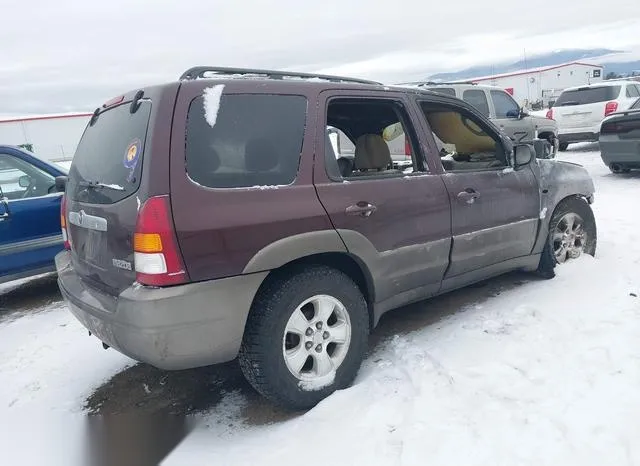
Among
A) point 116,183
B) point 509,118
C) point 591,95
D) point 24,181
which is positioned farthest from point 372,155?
point 591,95

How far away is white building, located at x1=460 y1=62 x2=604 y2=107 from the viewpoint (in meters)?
48.7

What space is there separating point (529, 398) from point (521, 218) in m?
1.78

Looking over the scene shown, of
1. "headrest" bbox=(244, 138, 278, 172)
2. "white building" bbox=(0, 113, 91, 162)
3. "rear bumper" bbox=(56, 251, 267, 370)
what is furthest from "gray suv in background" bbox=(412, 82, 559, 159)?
"white building" bbox=(0, 113, 91, 162)

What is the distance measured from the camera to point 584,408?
8.57 ft

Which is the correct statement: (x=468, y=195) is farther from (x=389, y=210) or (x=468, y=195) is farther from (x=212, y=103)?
(x=212, y=103)

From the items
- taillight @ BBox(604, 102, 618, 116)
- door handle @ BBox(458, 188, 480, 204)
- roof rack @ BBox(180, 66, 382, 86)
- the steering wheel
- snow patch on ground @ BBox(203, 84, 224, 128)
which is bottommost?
taillight @ BBox(604, 102, 618, 116)

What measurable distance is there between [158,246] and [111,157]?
79cm

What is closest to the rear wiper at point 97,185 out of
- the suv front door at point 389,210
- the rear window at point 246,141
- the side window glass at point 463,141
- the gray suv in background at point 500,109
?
the rear window at point 246,141

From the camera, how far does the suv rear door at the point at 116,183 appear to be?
2.55m

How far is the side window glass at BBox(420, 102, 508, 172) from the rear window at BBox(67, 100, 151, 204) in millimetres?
2044

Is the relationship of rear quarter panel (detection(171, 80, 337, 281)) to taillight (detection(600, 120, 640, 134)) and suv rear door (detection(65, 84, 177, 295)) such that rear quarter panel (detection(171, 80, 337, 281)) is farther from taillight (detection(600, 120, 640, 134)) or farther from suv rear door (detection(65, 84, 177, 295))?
taillight (detection(600, 120, 640, 134))

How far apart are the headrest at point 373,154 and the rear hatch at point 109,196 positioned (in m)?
1.72

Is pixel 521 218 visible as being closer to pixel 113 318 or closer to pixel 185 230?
pixel 185 230

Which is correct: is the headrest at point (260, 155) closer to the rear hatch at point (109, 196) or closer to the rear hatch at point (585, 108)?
the rear hatch at point (109, 196)
